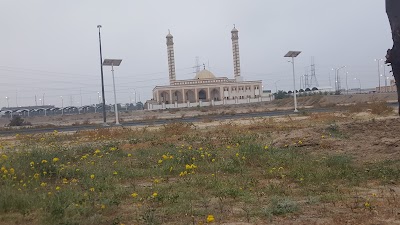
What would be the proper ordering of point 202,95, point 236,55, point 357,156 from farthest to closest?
point 236,55 < point 202,95 < point 357,156

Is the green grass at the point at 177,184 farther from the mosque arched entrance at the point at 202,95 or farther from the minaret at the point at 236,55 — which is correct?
the minaret at the point at 236,55

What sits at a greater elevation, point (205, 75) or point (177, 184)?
point (205, 75)

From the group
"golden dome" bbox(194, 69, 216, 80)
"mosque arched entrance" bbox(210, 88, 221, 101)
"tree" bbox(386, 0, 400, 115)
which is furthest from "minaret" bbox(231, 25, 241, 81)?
"tree" bbox(386, 0, 400, 115)

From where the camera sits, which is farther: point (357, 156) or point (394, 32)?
point (357, 156)

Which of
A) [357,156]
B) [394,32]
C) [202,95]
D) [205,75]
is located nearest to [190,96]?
[202,95]

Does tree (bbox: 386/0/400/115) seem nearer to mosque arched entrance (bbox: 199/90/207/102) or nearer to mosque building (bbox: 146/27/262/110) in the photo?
mosque building (bbox: 146/27/262/110)

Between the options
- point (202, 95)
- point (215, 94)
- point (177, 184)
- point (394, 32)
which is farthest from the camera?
point (215, 94)

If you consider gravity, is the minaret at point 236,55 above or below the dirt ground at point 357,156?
above

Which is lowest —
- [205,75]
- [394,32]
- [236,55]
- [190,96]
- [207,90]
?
[394,32]

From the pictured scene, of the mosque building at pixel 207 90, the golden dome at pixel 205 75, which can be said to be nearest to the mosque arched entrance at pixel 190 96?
the mosque building at pixel 207 90

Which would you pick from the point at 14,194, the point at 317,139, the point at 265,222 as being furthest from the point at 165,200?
the point at 317,139

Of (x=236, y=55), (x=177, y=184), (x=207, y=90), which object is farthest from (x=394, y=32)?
→ (x=236, y=55)

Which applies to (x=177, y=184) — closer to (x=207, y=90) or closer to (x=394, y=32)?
(x=394, y=32)

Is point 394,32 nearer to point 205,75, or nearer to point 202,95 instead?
point 202,95
